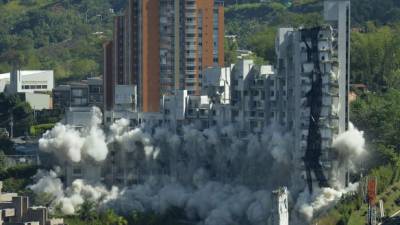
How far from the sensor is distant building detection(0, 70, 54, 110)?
91312 millimetres

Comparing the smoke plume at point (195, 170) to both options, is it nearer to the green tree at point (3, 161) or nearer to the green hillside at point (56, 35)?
the green tree at point (3, 161)

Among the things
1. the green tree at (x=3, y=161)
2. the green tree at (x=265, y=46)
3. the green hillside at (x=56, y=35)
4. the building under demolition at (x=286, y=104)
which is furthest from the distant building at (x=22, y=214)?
the green hillside at (x=56, y=35)

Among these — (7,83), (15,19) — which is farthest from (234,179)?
(15,19)

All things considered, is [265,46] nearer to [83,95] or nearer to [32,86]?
[83,95]

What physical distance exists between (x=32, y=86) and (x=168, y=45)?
20.5 meters

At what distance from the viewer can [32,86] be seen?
96.5 metres

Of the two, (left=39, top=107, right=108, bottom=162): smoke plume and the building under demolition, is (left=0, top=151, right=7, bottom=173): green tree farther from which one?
the building under demolition

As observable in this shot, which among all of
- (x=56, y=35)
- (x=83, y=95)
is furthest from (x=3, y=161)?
(x=56, y=35)

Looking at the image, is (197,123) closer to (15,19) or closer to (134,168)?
(134,168)

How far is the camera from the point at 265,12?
12838 centimetres

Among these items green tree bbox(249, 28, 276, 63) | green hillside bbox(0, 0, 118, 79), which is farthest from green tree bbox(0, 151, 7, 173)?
green hillside bbox(0, 0, 118, 79)

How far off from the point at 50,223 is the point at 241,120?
484 inches

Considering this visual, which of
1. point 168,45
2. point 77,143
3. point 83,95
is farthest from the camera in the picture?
point 83,95

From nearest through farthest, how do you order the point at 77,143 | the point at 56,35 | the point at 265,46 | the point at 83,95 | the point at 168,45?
the point at 77,143
the point at 168,45
the point at 83,95
the point at 265,46
the point at 56,35
